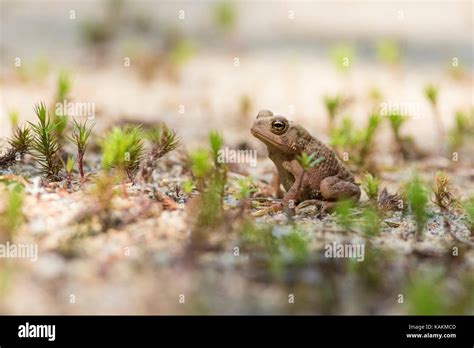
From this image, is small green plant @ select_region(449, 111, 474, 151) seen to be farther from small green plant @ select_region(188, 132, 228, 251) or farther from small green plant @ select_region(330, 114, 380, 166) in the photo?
small green plant @ select_region(188, 132, 228, 251)

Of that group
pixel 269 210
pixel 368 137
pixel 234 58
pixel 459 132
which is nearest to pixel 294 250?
pixel 269 210

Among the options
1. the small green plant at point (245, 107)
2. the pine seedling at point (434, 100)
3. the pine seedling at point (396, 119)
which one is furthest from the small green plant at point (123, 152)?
the pine seedling at point (434, 100)

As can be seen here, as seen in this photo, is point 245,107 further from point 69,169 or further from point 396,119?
point 69,169

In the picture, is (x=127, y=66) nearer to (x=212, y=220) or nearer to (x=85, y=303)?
(x=212, y=220)

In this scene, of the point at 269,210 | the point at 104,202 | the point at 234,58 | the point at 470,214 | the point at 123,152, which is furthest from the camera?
the point at 234,58

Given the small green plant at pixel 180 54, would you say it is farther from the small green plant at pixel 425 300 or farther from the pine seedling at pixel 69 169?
the small green plant at pixel 425 300

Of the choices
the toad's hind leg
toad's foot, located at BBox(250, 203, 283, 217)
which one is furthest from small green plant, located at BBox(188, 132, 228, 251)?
the toad's hind leg
